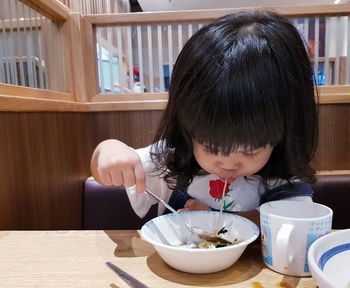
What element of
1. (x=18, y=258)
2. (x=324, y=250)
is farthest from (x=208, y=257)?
(x=18, y=258)

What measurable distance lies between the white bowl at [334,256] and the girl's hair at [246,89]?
19 centimetres

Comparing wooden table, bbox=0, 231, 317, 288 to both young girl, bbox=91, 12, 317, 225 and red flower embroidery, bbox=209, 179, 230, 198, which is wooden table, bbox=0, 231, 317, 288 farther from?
red flower embroidery, bbox=209, 179, 230, 198

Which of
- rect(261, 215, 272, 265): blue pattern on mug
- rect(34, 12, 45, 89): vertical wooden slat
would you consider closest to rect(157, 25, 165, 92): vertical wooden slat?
rect(34, 12, 45, 89): vertical wooden slat

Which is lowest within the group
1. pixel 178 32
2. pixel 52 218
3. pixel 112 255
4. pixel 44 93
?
pixel 52 218

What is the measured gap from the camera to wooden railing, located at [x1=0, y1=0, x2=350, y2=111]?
1243mm

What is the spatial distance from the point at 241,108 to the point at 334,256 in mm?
248

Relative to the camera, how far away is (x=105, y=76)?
1406mm

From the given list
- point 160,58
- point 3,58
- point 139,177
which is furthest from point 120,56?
point 139,177

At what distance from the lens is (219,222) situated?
601 mm

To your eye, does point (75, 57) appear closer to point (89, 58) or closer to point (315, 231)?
point (89, 58)

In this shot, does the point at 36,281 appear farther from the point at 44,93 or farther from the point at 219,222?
the point at 44,93

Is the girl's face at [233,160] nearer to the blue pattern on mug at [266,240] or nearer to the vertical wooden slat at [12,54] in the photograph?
the blue pattern on mug at [266,240]

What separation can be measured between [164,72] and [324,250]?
42.4 inches

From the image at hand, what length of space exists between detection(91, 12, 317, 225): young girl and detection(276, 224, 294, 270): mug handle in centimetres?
16
